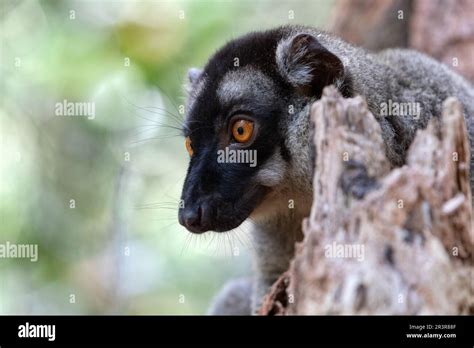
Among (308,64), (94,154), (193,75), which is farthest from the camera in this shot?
(94,154)

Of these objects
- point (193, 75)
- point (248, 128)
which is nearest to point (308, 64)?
point (248, 128)

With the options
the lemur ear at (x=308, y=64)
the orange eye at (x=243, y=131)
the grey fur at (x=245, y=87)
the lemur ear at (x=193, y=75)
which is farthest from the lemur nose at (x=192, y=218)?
the lemur ear at (x=193, y=75)

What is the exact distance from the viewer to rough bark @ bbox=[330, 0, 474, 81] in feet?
24.6

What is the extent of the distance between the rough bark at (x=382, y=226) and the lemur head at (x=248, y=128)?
1.06m

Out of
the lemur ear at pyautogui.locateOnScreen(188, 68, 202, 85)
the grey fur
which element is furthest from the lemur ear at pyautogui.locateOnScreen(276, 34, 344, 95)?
the lemur ear at pyautogui.locateOnScreen(188, 68, 202, 85)

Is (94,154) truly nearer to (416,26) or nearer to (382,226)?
(416,26)

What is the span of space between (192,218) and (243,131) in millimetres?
769

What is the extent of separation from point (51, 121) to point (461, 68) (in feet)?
18.4

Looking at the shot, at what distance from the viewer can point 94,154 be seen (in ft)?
28.1

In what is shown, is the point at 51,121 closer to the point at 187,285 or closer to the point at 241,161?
the point at 187,285

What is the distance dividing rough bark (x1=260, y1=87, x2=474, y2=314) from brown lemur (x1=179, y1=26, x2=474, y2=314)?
95 centimetres

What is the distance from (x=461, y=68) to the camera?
7.54 meters
